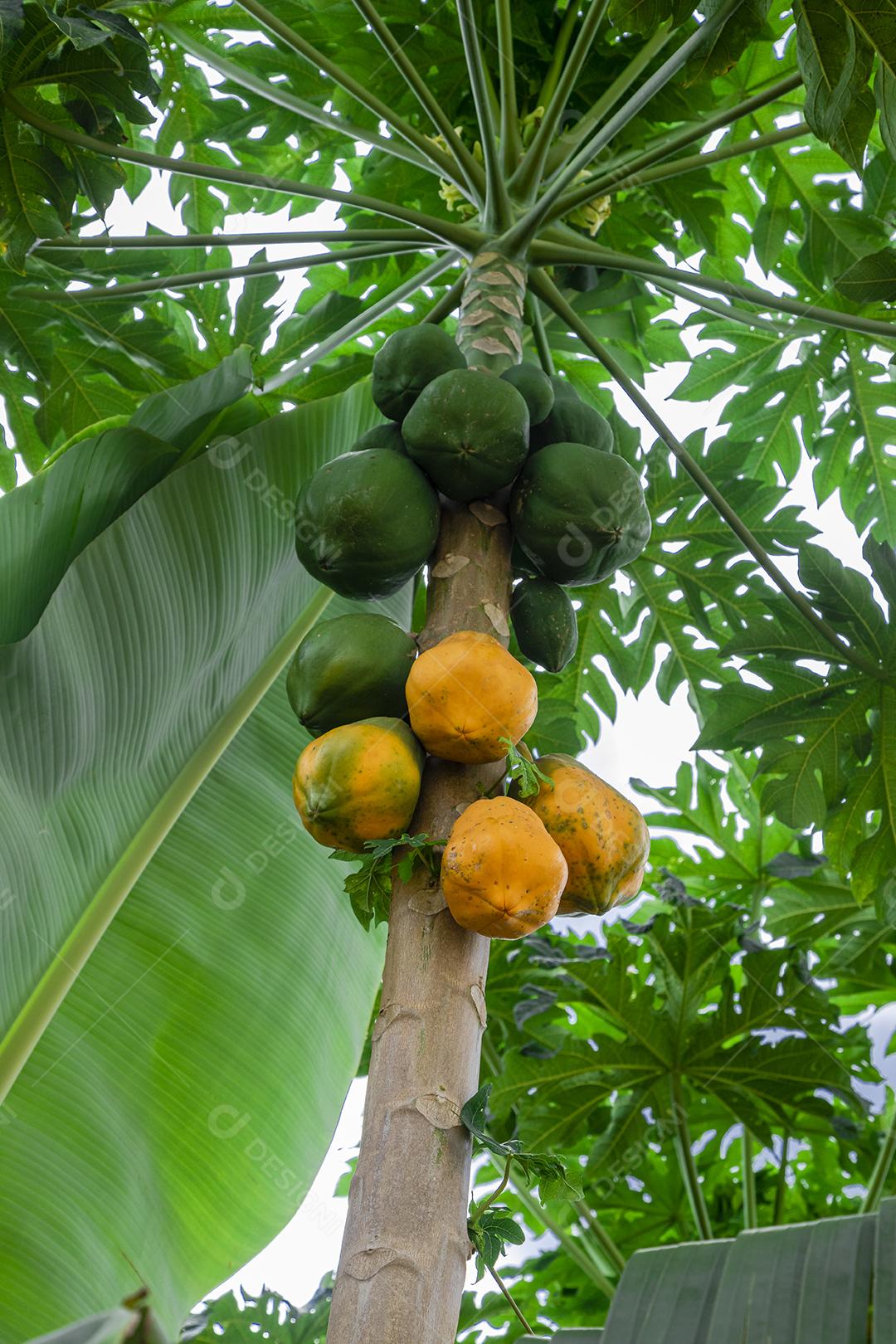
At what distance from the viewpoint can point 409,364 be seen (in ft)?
6.14

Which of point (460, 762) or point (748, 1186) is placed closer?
point (460, 762)

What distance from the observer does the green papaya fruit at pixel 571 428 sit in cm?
194

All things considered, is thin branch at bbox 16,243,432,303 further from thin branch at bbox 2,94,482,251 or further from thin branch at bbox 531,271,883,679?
thin branch at bbox 531,271,883,679

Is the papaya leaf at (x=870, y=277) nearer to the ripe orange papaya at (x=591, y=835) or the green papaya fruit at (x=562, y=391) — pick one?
the green papaya fruit at (x=562, y=391)

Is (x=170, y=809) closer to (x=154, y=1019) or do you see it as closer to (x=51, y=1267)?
(x=154, y=1019)

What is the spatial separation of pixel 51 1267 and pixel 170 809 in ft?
2.29

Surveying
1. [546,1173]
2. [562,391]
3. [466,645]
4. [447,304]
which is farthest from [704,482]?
[546,1173]

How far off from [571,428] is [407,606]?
1.79 feet

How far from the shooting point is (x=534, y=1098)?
306 centimetres

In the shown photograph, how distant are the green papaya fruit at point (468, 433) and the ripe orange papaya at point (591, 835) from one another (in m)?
0.45

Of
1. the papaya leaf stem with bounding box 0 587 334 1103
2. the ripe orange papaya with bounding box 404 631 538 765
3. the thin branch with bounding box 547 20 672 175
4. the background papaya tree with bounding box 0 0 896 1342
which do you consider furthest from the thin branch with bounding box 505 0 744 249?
the ripe orange papaya with bounding box 404 631 538 765

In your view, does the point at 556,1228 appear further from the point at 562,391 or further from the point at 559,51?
A: the point at 559,51

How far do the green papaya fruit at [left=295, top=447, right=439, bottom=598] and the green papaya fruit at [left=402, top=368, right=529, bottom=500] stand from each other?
0.12 ft

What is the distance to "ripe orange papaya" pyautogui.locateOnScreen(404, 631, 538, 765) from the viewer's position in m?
1.42
